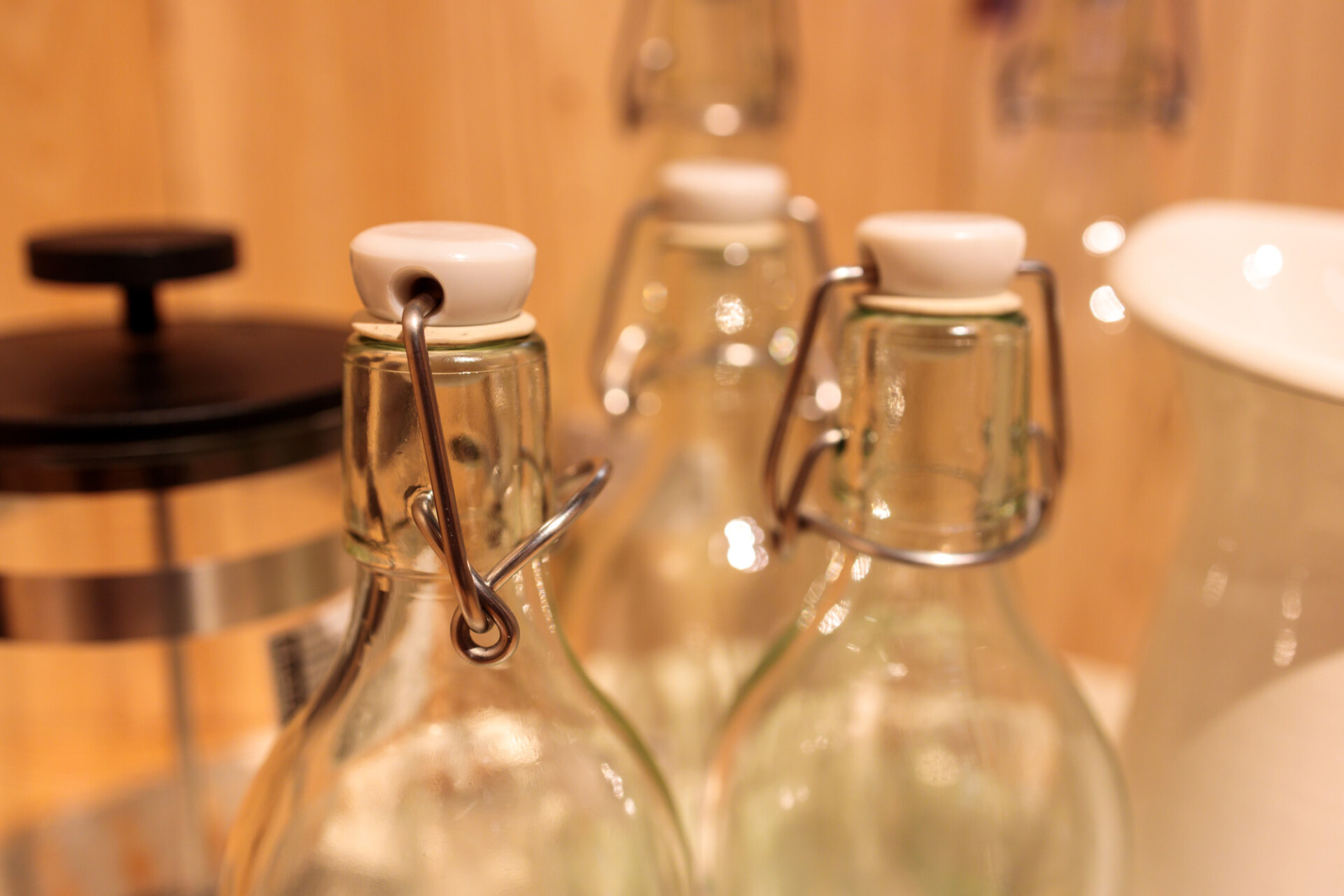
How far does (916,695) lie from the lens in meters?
0.27

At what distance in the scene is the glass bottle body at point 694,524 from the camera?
383 mm

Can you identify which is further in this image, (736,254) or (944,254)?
(736,254)

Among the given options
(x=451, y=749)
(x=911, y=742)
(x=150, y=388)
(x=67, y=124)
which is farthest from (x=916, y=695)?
(x=67, y=124)

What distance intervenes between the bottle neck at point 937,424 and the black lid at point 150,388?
0.16m

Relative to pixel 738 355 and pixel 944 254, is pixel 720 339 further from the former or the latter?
pixel 944 254

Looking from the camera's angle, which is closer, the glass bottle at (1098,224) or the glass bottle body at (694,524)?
the glass bottle body at (694,524)

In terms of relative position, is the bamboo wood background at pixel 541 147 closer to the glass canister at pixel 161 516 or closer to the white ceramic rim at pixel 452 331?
the glass canister at pixel 161 516

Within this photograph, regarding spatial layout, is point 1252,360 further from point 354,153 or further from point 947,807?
point 354,153

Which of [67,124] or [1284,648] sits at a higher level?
[67,124]

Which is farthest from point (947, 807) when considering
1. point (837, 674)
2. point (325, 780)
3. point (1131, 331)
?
point (1131, 331)

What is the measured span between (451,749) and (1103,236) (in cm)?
48

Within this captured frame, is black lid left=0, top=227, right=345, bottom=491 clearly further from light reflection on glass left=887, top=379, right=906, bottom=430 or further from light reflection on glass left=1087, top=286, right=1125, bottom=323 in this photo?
light reflection on glass left=1087, top=286, right=1125, bottom=323

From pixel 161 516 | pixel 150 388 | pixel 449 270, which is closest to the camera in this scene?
Result: pixel 449 270

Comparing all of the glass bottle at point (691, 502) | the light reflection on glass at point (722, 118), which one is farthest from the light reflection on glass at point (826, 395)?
the light reflection on glass at point (722, 118)
